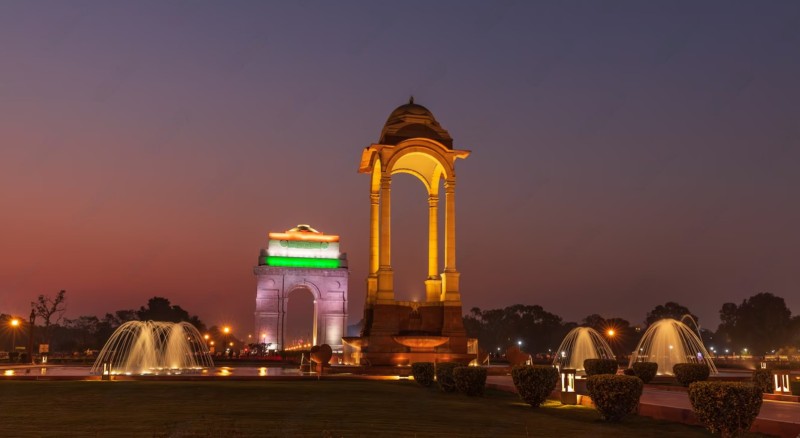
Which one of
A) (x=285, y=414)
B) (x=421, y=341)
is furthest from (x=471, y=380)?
(x=421, y=341)

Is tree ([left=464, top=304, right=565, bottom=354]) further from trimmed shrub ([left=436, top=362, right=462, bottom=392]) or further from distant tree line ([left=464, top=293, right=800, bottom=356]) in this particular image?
trimmed shrub ([left=436, top=362, right=462, bottom=392])

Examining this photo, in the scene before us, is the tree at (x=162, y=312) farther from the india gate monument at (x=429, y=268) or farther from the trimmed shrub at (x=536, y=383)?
the trimmed shrub at (x=536, y=383)

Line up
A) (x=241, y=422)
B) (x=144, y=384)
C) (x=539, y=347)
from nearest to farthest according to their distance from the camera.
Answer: (x=241, y=422), (x=144, y=384), (x=539, y=347)

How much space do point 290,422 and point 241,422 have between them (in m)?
0.80

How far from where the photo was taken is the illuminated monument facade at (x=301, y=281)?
286 ft

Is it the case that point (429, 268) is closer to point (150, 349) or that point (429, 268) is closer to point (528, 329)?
point (150, 349)

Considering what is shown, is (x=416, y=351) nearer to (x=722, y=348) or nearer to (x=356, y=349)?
(x=356, y=349)

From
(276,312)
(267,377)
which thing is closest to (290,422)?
(267,377)

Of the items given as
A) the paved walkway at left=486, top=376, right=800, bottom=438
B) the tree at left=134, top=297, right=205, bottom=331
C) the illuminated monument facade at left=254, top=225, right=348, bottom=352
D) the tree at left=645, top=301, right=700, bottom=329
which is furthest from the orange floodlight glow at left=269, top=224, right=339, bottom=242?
the paved walkway at left=486, top=376, right=800, bottom=438

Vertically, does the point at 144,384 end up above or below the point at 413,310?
below

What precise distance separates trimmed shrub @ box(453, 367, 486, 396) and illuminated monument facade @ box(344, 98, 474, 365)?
1234 centimetres

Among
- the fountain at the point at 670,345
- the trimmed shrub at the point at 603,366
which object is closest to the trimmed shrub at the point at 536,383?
the trimmed shrub at the point at 603,366

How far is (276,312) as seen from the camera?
8675 cm

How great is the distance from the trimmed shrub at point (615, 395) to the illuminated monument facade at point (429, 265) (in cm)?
1814
